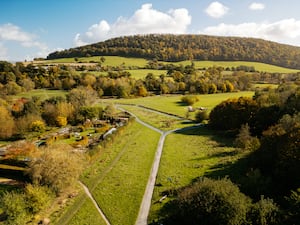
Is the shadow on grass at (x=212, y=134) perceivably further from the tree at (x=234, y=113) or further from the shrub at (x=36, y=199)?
the shrub at (x=36, y=199)

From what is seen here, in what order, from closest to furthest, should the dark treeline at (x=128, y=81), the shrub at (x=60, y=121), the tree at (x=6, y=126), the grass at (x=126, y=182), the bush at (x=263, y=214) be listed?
the bush at (x=263, y=214) → the grass at (x=126, y=182) → the tree at (x=6, y=126) → the shrub at (x=60, y=121) → the dark treeline at (x=128, y=81)

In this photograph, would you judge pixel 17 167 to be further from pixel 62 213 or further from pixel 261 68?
pixel 261 68

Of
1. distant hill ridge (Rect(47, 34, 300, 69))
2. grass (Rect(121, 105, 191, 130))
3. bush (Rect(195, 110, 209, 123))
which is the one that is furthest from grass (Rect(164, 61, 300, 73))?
bush (Rect(195, 110, 209, 123))

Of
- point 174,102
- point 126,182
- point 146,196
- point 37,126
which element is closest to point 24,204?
point 126,182

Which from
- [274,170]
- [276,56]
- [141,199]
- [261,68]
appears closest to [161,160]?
[141,199]

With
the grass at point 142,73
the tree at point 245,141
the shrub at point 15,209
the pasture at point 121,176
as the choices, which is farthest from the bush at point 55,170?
the grass at point 142,73

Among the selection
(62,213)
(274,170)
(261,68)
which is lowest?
(62,213)

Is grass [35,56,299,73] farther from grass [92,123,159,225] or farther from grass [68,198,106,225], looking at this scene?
grass [68,198,106,225]
